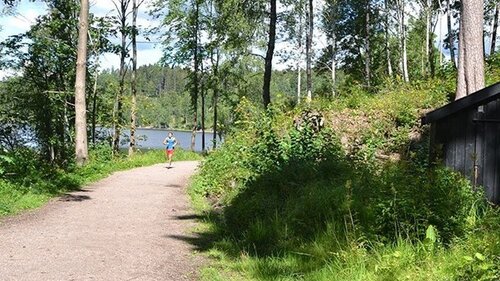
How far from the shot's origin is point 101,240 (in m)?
7.47

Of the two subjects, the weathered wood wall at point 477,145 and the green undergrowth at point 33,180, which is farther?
the green undergrowth at point 33,180

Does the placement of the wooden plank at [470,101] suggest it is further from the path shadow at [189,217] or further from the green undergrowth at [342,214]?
the path shadow at [189,217]

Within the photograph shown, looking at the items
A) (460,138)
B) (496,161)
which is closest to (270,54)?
(460,138)

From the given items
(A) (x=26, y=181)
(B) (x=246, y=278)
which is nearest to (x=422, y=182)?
(B) (x=246, y=278)

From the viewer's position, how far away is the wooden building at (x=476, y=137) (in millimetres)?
8453

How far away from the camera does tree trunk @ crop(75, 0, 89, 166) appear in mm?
16188

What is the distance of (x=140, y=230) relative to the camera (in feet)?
27.9

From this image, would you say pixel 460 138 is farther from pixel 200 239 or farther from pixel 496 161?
pixel 200 239

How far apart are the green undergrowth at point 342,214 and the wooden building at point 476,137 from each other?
0.79m

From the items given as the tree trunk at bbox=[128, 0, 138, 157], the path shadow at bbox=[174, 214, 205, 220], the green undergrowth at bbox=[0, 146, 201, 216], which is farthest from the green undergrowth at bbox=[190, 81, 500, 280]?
the tree trunk at bbox=[128, 0, 138, 157]

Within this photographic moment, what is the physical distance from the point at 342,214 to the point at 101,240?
3822 mm

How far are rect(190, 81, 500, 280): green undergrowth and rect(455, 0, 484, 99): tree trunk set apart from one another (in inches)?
77.0

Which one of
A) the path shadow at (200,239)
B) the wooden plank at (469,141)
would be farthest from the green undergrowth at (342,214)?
the wooden plank at (469,141)

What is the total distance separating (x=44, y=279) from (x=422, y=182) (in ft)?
16.6
